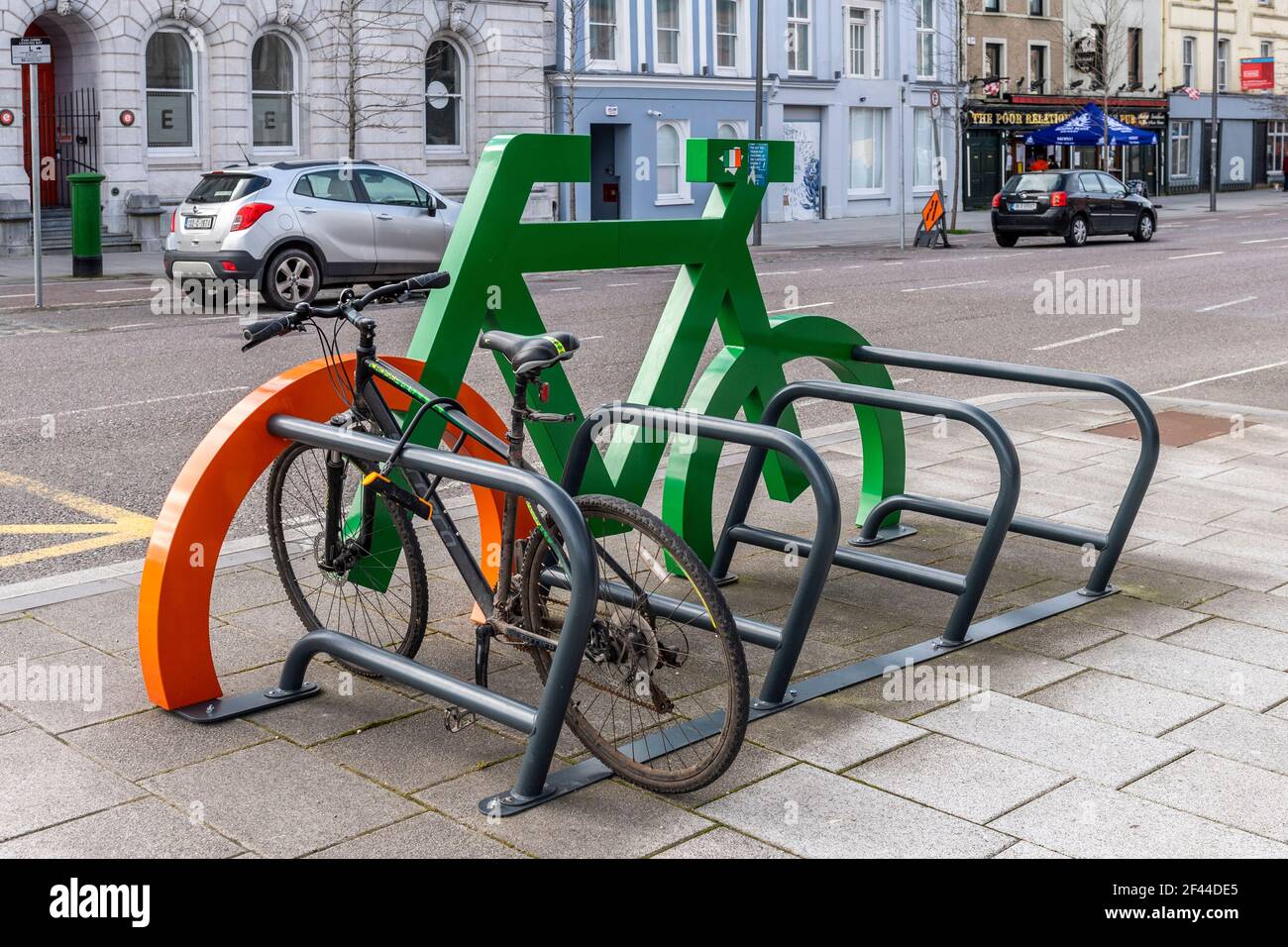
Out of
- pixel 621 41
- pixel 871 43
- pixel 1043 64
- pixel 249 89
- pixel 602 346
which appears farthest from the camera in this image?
pixel 1043 64

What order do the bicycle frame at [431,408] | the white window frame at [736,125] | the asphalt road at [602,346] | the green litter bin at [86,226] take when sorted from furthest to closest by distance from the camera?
1. the white window frame at [736,125]
2. the green litter bin at [86,226]
3. the asphalt road at [602,346]
4. the bicycle frame at [431,408]

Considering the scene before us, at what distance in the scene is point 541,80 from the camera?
32906mm

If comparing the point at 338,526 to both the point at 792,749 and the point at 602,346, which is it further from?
the point at 602,346

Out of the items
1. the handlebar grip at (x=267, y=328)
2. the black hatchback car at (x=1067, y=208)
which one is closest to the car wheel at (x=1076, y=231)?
the black hatchback car at (x=1067, y=208)

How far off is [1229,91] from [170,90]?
4568cm

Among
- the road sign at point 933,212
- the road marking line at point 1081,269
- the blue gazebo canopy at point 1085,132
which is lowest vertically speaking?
the road marking line at point 1081,269

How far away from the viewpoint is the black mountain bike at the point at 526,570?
406 cm

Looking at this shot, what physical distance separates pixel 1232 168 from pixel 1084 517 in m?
58.4

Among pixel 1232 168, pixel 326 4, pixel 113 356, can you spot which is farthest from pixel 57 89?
pixel 1232 168

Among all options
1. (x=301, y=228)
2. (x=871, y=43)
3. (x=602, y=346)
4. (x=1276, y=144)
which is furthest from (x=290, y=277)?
(x=1276, y=144)

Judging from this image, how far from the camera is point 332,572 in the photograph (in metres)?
4.94

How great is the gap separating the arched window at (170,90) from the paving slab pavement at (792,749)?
22.2m

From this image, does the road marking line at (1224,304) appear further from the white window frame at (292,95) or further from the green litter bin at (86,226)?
the white window frame at (292,95)

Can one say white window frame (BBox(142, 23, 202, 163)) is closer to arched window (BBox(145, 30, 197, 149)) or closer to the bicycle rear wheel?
arched window (BBox(145, 30, 197, 149))
